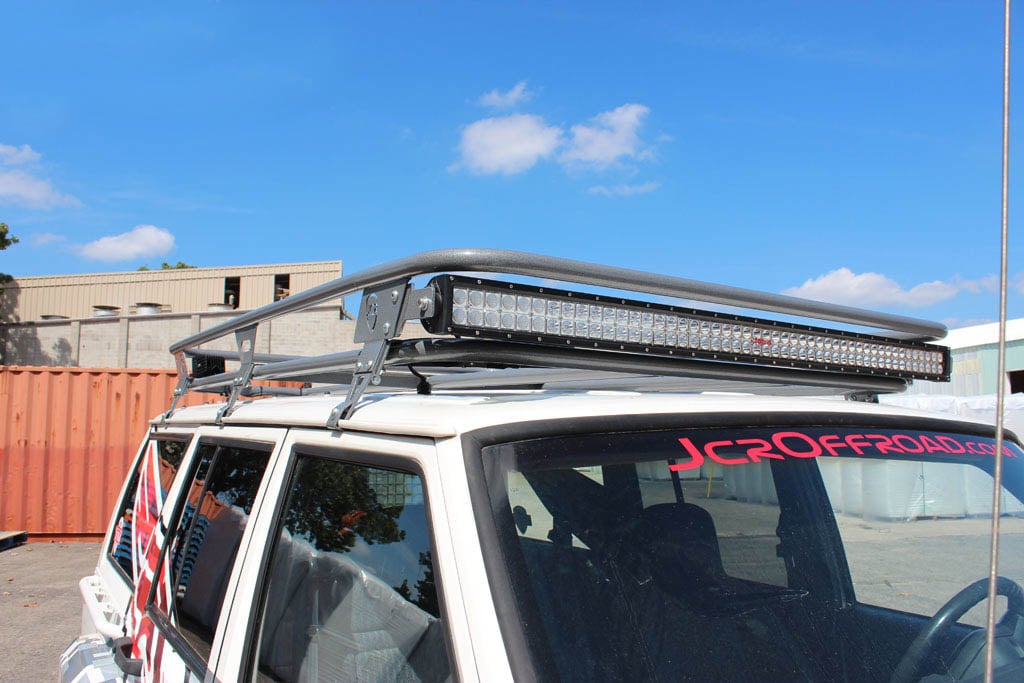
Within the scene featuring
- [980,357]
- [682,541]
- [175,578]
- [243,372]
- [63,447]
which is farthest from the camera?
[980,357]

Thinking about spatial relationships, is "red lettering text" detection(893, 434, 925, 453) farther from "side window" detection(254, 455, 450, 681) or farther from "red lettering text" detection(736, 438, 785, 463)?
"side window" detection(254, 455, 450, 681)

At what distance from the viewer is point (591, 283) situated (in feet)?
5.62

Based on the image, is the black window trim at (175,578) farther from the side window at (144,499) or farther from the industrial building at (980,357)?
the industrial building at (980,357)

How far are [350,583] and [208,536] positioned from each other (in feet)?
2.57

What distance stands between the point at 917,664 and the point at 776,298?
0.85 m

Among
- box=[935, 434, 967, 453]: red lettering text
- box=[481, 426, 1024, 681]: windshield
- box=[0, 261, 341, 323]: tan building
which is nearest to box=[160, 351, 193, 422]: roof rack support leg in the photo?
box=[481, 426, 1024, 681]: windshield

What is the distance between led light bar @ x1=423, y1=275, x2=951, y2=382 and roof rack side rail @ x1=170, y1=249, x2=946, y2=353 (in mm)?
39

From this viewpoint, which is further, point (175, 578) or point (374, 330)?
point (175, 578)

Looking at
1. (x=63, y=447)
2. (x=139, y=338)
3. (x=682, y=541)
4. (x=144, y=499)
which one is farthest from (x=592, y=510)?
(x=139, y=338)

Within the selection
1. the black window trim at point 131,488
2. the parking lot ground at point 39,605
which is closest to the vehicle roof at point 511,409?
the black window trim at point 131,488

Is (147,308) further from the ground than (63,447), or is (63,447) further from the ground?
(147,308)

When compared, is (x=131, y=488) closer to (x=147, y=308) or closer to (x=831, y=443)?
(x=831, y=443)

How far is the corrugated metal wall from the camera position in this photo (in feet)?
39.1

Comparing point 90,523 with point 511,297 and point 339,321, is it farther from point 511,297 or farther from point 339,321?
point 339,321
